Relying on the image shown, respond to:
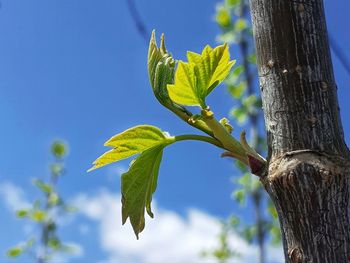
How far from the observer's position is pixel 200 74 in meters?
0.66

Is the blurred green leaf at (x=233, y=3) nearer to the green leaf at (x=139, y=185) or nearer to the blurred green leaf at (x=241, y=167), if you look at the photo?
the blurred green leaf at (x=241, y=167)

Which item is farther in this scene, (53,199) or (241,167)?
(53,199)

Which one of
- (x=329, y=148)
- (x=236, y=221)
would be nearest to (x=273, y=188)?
(x=329, y=148)

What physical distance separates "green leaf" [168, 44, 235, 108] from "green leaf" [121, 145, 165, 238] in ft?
0.26

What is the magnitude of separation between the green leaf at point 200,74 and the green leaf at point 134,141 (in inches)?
2.0

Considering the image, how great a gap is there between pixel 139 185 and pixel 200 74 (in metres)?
0.16

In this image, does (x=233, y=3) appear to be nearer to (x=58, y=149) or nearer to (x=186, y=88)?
(x=58, y=149)

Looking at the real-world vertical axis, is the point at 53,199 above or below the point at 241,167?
above

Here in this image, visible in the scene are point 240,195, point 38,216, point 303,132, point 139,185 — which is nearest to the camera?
point 303,132

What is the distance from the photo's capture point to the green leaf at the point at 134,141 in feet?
2.20

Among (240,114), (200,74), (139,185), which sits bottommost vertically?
(139,185)

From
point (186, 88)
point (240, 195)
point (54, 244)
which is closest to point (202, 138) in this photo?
point (186, 88)

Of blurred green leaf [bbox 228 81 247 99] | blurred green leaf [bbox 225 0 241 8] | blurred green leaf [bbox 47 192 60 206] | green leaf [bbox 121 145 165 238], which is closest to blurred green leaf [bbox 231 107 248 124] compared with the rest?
blurred green leaf [bbox 228 81 247 99]

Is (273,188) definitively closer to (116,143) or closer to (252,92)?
(116,143)
